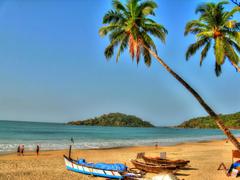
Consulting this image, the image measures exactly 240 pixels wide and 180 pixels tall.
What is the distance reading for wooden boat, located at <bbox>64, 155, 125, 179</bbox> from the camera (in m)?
16.4

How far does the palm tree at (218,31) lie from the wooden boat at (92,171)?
8.65 meters

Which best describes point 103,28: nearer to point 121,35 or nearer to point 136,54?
point 121,35

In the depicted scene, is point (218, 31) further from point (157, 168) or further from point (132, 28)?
point (157, 168)

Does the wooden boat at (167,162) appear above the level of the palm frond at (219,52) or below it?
below

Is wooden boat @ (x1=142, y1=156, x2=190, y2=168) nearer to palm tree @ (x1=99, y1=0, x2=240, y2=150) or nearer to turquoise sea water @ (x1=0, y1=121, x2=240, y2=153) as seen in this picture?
palm tree @ (x1=99, y1=0, x2=240, y2=150)

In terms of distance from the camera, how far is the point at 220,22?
15.1 m

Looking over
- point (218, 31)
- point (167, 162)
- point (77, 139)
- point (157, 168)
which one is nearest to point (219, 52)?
point (218, 31)

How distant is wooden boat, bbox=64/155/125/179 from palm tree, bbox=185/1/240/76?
8.65m

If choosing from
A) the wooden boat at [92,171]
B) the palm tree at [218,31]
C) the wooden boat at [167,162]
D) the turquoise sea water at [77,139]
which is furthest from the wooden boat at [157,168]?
the turquoise sea water at [77,139]

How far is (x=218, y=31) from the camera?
49.7ft

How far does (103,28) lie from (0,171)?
12.8 metres

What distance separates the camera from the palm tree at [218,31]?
46.7ft

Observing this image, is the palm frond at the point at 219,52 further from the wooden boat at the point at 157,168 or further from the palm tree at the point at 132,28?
the wooden boat at the point at 157,168

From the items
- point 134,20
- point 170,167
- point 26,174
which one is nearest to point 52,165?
point 26,174
